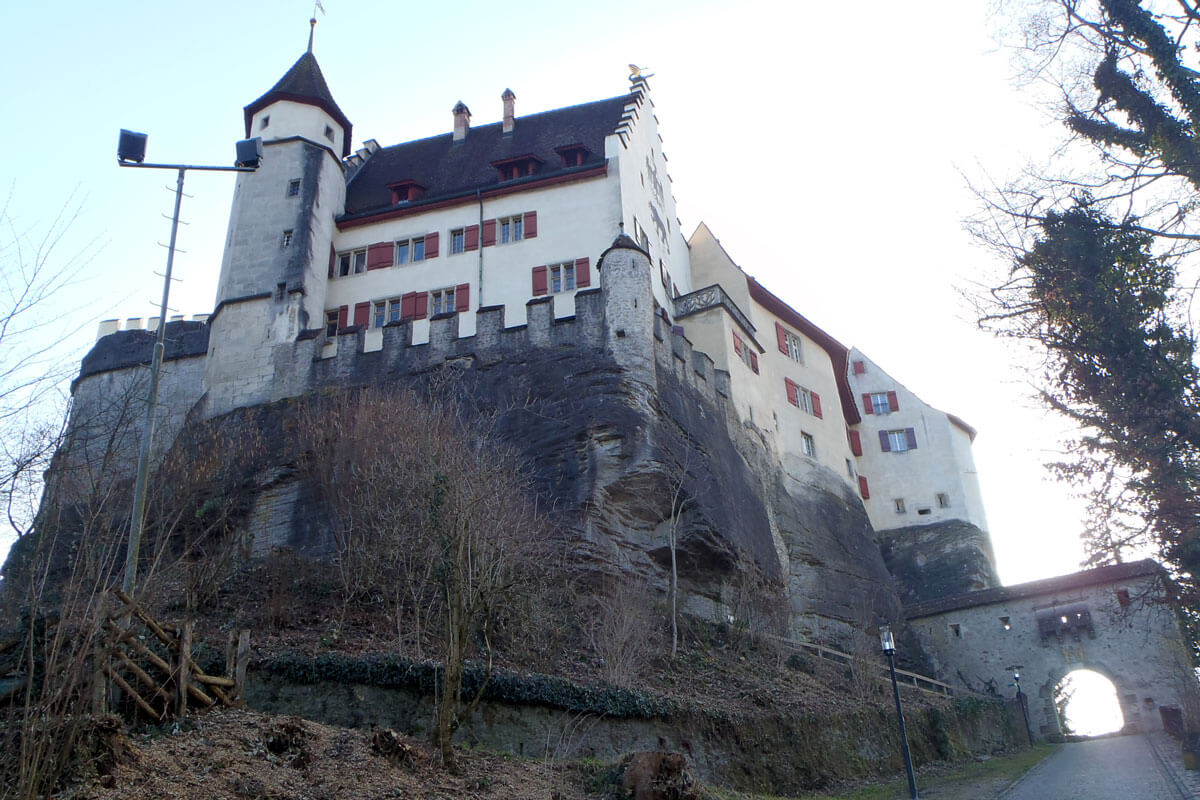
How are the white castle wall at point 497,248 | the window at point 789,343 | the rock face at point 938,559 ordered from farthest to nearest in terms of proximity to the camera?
the window at point 789,343, the rock face at point 938,559, the white castle wall at point 497,248

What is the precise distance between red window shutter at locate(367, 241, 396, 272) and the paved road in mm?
26317

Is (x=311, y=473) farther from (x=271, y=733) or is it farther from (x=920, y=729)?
(x=920, y=729)

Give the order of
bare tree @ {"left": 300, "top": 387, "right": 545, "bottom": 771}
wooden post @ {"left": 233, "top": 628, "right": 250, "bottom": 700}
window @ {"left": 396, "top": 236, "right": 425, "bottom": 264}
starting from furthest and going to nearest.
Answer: window @ {"left": 396, "top": 236, "right": 425, "bottom": 264} < bare tree @ {"left": 300, "top": 387, "right": 545, "bottom": 771} < wooden post @ {"left": 233, "top": 628, "right": 250, "bottom": 700}

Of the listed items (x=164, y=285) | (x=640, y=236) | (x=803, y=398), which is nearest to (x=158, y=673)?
(x=164, y=285)

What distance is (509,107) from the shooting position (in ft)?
142

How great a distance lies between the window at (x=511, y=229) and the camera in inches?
1387

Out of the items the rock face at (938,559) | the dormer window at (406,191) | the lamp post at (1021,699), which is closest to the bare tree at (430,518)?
the dormer window at (406,191)

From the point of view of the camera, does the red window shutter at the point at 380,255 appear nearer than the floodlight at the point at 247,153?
No

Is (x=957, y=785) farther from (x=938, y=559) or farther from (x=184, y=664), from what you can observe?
(x=938, y=559)

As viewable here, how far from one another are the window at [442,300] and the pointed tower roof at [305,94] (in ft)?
28.2

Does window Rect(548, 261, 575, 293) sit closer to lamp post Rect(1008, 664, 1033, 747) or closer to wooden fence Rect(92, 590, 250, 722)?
wooden fence Rect(92, 590, 250, 722)

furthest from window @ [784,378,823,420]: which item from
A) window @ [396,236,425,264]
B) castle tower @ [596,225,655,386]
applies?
window @ [396,236,425,264]

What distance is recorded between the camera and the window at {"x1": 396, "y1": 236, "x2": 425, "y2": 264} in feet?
118

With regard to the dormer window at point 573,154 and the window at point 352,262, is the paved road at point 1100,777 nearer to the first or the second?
the dormer window at point 573,154
